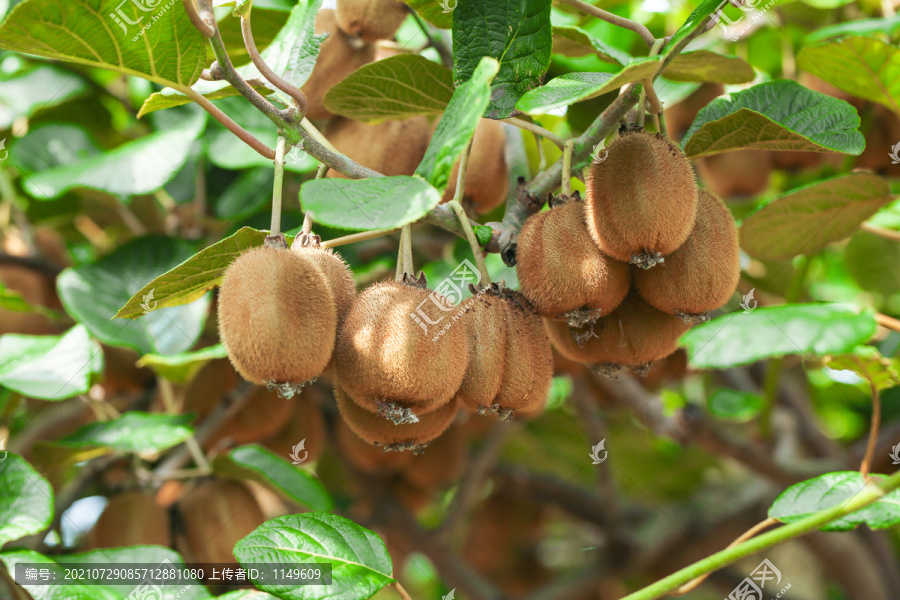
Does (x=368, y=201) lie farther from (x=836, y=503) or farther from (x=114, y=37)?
(x=836, y=503)

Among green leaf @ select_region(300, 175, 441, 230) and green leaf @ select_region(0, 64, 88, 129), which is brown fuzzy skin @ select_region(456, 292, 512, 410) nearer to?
green leaf @ select_region(300, 175, 441, 230)

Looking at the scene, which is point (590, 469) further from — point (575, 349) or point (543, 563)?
point (575, 349)

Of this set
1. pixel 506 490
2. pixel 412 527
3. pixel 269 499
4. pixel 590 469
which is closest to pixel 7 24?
pixel 269 499

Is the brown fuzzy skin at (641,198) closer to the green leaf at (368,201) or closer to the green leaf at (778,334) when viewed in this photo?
the green leaf at (778,334)

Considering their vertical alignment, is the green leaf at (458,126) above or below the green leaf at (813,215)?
above

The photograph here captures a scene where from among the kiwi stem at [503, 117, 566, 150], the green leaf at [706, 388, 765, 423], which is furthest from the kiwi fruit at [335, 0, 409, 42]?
the green leaf at [706, 388, 765, 423]

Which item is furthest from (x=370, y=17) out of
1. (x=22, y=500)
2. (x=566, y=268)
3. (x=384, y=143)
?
(x=22, y=500)

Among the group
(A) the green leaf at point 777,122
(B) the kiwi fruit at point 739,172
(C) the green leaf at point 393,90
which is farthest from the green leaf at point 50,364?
(B) the kiwi fruit at point 739,172
